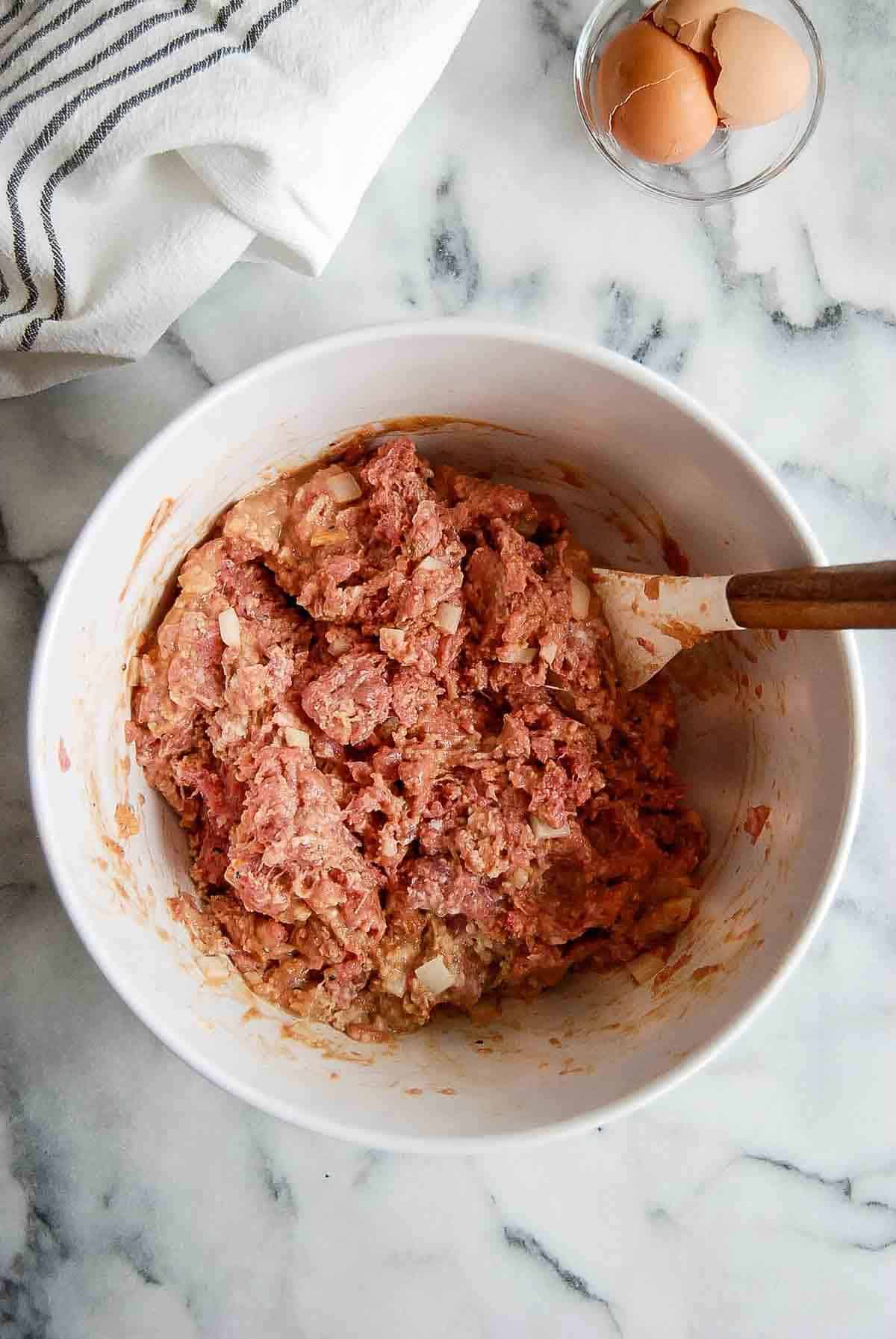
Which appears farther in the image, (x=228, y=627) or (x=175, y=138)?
(x=228, y=627)

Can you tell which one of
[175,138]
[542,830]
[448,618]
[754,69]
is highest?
[175,138]

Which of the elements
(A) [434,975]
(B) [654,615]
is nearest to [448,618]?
(B) [654,615]

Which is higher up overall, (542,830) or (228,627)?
(228,627)

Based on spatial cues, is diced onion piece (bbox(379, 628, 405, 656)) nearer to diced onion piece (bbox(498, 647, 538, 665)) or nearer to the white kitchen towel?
diced onion piece (bbox(498, 647, 538, 665))

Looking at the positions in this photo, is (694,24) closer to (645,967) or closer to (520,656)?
(520,656)

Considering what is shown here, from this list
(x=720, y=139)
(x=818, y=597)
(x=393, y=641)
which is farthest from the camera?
(x=720, y=139)
